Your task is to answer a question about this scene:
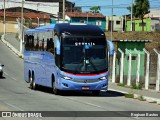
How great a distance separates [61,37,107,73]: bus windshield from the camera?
925 inches

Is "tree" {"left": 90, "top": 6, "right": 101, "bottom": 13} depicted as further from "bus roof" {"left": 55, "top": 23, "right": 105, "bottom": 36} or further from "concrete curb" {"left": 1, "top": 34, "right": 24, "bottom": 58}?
"bus roof" {"left": 55, "top": 23, "right": 105, "bottom": 36}

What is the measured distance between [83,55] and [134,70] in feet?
30.0

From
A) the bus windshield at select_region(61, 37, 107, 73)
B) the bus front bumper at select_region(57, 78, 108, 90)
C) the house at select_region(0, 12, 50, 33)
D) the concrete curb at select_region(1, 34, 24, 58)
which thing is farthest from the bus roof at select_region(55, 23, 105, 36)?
the house at select_region(0, 12, 50, 33)

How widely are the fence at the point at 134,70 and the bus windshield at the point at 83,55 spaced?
195 inches

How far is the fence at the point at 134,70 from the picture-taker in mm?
29422

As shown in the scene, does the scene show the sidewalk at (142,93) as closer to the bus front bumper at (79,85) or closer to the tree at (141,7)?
the bus front bumper at (79,85)

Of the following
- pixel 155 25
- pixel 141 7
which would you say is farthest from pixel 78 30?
pixel 155 25

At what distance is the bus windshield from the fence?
4.96 metres

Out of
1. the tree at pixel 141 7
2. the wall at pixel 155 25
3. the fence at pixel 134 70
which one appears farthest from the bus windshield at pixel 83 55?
the wall at pixel 155 25

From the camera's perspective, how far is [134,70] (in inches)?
1262

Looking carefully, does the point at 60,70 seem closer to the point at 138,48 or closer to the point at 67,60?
the point at 67,60

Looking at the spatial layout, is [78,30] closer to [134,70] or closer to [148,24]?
[134,70]

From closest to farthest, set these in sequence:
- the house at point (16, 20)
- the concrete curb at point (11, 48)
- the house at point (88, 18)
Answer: the concrete curb at point (11, 48)
the house at point (16, 20)
the house at point (88, 18)

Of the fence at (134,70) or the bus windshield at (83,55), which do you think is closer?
the bus windshield at (83,55)
